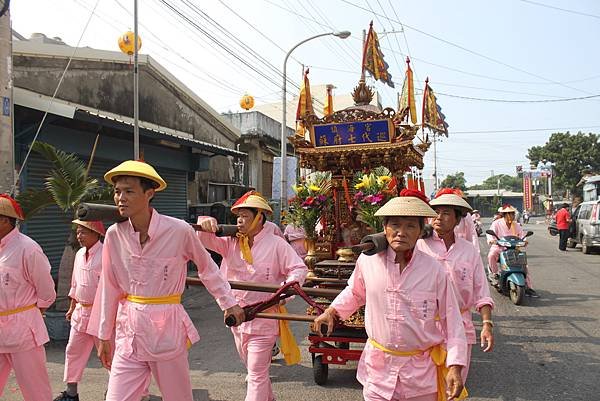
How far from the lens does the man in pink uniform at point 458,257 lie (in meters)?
4.03

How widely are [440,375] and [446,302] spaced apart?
1.41ft

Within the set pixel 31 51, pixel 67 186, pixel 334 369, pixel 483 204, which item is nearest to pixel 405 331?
pixel 334 369

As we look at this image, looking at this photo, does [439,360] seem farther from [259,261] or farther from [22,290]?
[22,290]

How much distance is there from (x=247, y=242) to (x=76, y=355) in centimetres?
200

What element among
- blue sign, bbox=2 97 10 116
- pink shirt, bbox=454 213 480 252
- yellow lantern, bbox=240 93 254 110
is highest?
yellow lantern, bbox=240 93 254 110

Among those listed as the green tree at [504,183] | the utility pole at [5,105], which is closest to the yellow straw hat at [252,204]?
the utility pole at [5,105]

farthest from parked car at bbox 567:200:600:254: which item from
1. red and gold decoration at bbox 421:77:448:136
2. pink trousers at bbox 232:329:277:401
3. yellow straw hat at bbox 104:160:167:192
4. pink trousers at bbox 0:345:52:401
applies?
pink trousers at bbox 0:345:52:401

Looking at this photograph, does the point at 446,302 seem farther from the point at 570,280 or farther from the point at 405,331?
the point at 570,280

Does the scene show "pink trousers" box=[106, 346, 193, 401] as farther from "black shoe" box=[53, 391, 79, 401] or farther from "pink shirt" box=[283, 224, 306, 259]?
"pink shirt" box=[283, 224, 306, 259]

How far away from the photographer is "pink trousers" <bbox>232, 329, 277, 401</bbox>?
402 centimetres

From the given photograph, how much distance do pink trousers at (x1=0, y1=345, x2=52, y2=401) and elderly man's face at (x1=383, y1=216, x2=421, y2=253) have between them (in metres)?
2.93

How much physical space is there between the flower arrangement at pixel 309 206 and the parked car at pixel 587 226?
1370cm

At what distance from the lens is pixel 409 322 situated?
2.92 m

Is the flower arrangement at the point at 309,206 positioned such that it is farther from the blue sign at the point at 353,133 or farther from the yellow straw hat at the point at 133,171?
the yellow straw hat at the point at 133,171
